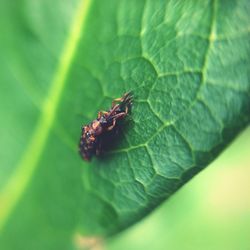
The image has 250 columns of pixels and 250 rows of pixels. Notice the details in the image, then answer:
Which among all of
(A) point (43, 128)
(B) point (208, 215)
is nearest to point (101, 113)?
(A) point (43, 128)

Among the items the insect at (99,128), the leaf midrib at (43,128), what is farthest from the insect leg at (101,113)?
the leaf midrib at (43,128)

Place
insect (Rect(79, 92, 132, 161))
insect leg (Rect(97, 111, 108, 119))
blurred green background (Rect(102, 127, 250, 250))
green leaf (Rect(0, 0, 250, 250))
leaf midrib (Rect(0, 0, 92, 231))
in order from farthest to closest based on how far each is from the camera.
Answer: blurred green background (Rect(102, 127, 250, 250)) → leaf midrib (Rect(0, 0, 92, 231)) → insect leg (Rect(97, 111, 108, 119)) → insect (Rect(79, 92, 132, 161)) → green leaf (Rect(0, 0, 250, 250))

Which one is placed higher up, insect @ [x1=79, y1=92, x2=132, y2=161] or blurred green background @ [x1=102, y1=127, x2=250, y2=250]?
insect @ [x1=79, y1=92, x2=132, y2=161]

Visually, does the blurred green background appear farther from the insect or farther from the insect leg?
the insect leg

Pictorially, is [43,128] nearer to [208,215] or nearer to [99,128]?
[99,128]

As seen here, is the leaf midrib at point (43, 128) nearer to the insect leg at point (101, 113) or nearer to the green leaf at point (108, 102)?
the green leaf at point (108, 102)

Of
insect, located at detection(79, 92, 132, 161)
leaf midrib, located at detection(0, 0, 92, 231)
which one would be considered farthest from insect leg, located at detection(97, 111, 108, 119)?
leaf midrib, located at detection(0, 0, 92, 231)
